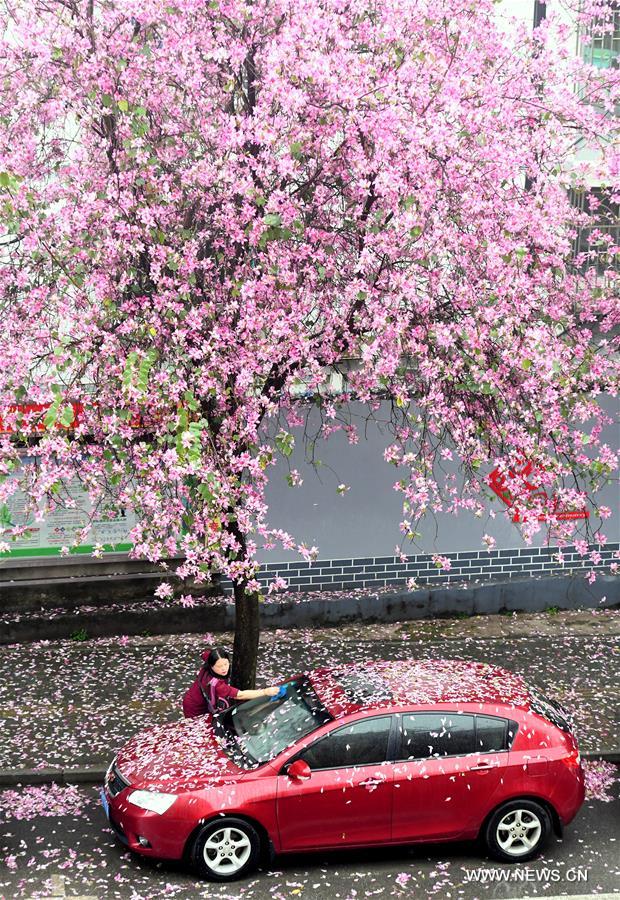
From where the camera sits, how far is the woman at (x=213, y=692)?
833 centimetres

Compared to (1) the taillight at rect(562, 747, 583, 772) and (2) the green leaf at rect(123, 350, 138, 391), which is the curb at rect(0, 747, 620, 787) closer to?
(2) the green leaf at rect(123, 350, 138, 391)

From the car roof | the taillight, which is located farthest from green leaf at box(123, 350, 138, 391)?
the taillight

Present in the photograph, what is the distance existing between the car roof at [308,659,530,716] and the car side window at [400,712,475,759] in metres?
0.15

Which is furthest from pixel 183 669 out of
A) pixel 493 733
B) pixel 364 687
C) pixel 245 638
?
pixel 493 733

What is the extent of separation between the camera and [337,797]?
7.04 m

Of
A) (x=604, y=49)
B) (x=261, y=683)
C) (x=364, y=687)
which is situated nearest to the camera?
(x=364, y=687)

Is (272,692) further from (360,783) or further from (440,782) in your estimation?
(440,782)

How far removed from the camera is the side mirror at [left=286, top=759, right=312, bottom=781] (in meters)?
7.03

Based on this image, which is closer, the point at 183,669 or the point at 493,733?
the point at 493,733

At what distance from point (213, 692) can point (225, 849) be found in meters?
1.59

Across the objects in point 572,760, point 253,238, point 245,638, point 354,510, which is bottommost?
point 572,760

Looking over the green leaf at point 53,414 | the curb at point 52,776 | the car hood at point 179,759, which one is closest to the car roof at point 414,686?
the car hood at point 179,759

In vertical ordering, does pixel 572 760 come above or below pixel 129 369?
below

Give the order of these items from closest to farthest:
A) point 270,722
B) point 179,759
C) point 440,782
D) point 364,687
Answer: point 440,782 < point 179,759 < point 270,722 < point 364,687
